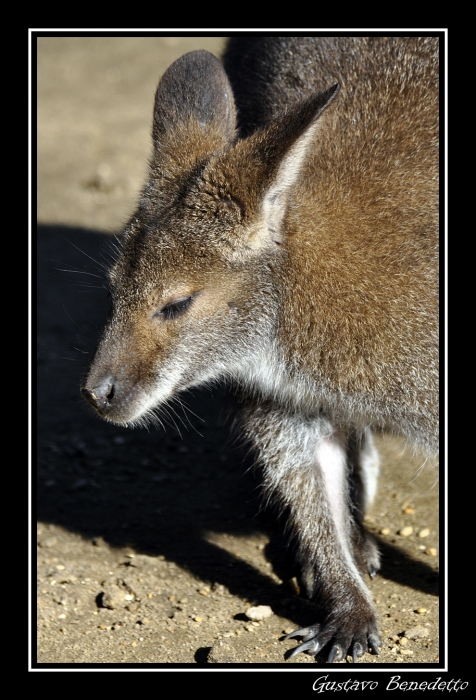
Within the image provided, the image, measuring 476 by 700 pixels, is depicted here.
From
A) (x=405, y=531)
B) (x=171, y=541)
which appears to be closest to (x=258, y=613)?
(x=171, y=541)

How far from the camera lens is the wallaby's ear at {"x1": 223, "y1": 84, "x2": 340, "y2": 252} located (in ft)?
11.4

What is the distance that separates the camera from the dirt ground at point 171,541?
4.10 meters

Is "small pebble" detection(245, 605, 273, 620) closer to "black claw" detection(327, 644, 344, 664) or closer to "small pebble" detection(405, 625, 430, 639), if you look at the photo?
"black claw" detection(327, 644, 344, 664)

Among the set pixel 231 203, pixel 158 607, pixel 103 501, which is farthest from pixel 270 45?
pixel 158 607

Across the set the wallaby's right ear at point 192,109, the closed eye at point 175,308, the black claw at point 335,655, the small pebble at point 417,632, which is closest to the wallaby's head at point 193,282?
the closed eye at point 175,308

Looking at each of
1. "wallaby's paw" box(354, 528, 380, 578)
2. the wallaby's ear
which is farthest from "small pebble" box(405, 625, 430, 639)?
the wallaby's ear

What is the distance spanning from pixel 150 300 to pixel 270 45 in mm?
2399

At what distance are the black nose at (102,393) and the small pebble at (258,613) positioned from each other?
1.26 m

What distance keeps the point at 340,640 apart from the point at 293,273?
1.70 m

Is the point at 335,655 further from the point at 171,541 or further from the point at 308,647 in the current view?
the point at 171,541

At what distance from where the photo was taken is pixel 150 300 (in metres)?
3.83

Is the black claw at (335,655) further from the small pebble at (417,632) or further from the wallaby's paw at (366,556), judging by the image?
the wallaby's paw at (366,556)

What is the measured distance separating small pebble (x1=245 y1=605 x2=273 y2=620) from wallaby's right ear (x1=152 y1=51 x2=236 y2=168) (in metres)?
2.20

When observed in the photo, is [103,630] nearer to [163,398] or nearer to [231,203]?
[163,398]
